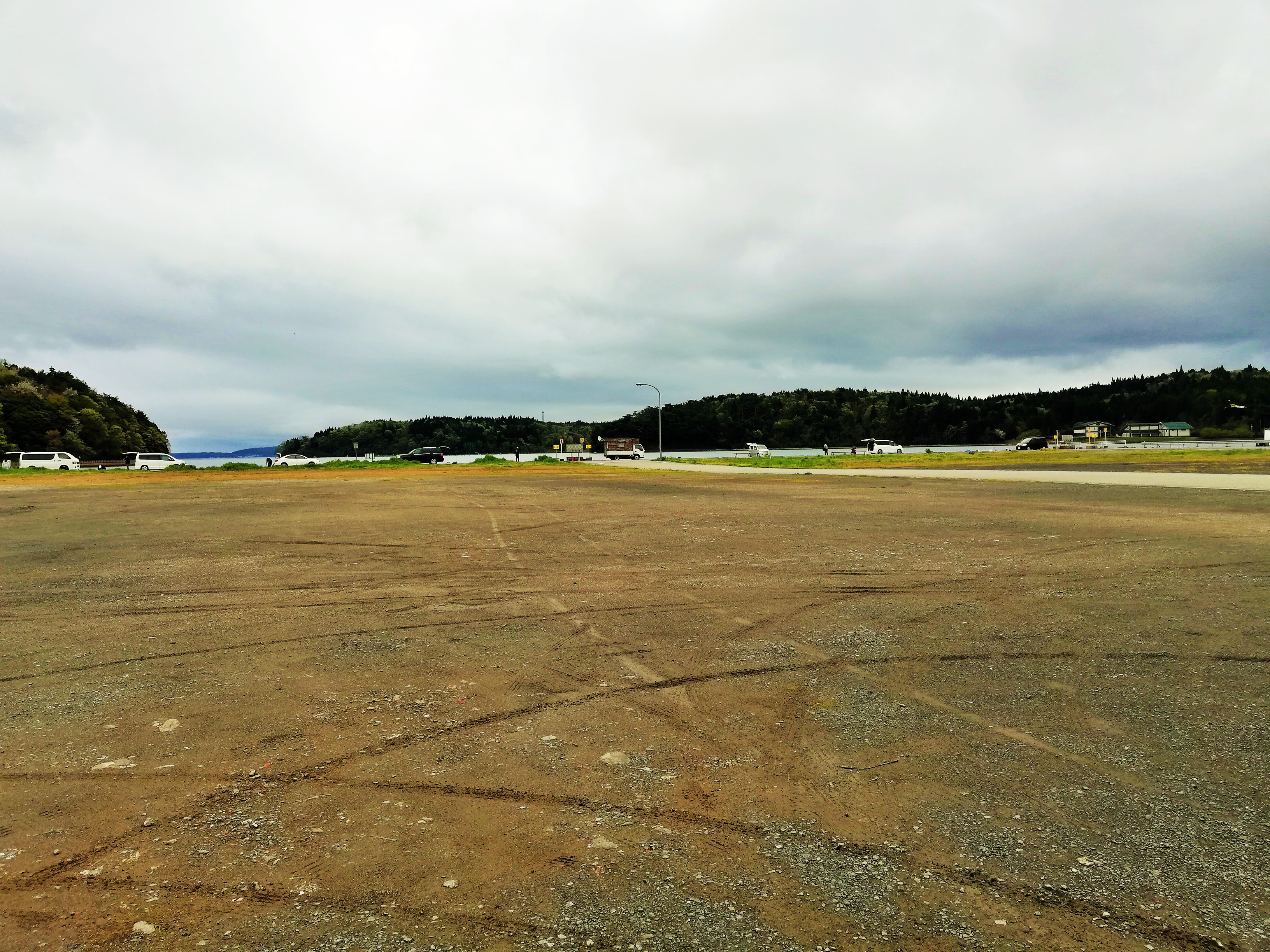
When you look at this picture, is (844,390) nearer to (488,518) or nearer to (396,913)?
(488,518)

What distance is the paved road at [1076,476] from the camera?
80.6 feet

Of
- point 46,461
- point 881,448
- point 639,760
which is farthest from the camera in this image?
point 881,448

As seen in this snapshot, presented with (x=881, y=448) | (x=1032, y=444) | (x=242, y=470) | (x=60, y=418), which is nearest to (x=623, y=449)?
(x=881, y=448)

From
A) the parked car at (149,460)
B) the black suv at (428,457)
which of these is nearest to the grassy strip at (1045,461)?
the black suv at (428,457)

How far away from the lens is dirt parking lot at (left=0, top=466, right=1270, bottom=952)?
109 inches

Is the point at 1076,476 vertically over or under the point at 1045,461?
under

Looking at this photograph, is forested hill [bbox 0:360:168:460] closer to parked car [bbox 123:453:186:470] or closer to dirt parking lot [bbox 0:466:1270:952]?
parked car [bbox 123:453:186:470]

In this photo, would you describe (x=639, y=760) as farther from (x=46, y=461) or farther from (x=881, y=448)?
(x=46, y=461)

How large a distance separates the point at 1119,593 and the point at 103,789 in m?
9.92

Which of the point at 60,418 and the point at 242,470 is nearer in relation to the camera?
the point at 242,470

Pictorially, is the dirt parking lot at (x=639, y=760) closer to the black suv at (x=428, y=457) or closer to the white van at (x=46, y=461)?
the black suv at (x=428, y=457)

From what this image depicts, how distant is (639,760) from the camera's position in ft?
13.4

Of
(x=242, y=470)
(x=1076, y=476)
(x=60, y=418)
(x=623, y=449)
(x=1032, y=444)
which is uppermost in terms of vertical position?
(x=60, y=418)

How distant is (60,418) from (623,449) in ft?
251
